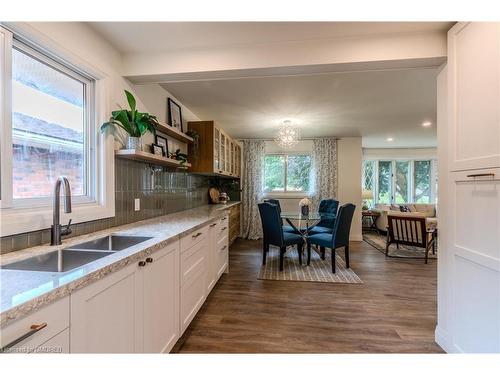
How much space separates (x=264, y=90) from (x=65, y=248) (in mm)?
2466

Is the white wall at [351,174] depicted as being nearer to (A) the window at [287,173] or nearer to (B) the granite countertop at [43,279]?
(A) the window at [287,173]

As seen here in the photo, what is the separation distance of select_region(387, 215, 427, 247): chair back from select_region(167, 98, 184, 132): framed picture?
3.86 metres

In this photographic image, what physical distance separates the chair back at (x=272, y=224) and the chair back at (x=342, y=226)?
2.43 ft

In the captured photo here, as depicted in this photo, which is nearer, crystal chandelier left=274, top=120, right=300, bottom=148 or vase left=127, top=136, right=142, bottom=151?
vase left=127, top=136, right=142, bottom=151

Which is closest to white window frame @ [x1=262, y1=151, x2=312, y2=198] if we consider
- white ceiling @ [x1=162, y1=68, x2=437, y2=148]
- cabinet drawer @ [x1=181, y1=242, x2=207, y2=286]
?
white ceiling @ [x1=162, y1=68, x2=437, y2=148]

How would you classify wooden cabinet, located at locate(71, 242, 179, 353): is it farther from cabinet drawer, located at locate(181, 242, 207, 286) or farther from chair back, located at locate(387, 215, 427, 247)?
chair back, located at locate(387, 215, 427, 247)

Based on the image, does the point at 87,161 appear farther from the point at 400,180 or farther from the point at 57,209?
the point at 400,180

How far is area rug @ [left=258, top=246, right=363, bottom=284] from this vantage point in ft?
10.3

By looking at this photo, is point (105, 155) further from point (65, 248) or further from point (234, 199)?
point (234, 199)

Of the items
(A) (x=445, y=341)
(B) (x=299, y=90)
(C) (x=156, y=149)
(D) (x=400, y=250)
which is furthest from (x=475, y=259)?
(D) (x=400, y=250)

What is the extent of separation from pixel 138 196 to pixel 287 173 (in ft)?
13.5

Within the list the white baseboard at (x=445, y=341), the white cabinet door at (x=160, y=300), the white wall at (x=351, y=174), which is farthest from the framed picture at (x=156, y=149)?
the white wall at (x=351, y=174)

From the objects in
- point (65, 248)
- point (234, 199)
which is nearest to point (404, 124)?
point (234, 199)

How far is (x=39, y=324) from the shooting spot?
0.74 meters
